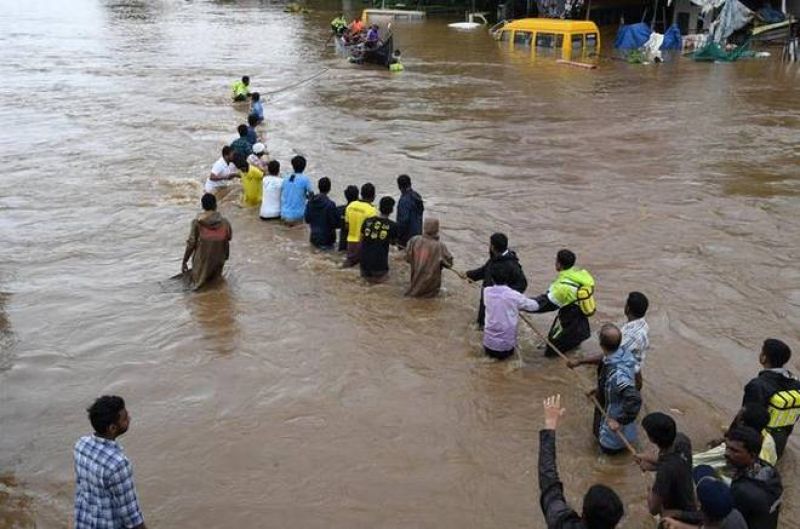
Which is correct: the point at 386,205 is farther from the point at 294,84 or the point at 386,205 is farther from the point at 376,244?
the point at 294,84

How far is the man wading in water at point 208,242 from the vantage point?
9.08 metres

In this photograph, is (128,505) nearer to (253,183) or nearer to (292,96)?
(253,183)

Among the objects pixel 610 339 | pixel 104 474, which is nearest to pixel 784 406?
pixel 610 339

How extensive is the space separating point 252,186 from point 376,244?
3.85 meters

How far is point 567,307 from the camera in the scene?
283 inches

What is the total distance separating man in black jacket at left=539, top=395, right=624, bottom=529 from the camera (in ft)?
11.2

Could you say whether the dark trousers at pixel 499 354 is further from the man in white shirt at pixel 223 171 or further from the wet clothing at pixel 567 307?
the man in white shirt at pixel 223 171

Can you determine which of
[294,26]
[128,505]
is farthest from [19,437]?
[294,26]

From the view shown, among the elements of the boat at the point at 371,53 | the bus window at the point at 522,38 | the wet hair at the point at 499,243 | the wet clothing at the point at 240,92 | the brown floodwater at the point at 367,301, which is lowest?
the brown floodwater at the point at 367,301

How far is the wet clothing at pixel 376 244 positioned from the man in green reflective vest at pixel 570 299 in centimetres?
265

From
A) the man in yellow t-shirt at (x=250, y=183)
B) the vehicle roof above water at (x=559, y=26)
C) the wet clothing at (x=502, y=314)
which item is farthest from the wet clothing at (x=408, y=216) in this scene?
the vehicle roof above water at (x=559, y=26)

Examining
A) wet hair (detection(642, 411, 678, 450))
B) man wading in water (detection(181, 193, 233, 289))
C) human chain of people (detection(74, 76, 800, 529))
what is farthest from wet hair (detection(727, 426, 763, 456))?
man wading in water (detection(181, 193, 233, 289))

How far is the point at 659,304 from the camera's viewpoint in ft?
30.3

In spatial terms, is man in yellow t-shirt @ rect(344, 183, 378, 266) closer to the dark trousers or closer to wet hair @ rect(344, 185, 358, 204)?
wet hair @ rect(344, 185, 358, 204)
